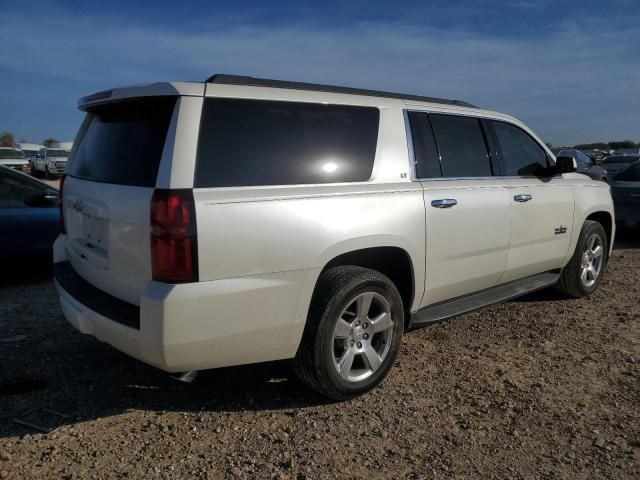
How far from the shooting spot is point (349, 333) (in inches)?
130

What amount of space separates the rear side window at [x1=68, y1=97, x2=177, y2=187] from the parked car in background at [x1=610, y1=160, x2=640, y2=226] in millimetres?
8350

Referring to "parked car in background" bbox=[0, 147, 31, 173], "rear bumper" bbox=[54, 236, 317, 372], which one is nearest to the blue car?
"rear bumper" bbox=[54, 236, 317, 372]

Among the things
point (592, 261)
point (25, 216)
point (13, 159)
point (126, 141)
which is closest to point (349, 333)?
point (126, 141)

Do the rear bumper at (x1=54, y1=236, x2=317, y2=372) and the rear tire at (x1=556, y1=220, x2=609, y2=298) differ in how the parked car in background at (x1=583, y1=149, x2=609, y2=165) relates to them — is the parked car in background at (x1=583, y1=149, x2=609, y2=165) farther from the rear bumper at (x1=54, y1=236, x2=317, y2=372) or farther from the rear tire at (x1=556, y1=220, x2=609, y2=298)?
the rear bumper at (x1=54, y1=236, x2=317, y2=372)

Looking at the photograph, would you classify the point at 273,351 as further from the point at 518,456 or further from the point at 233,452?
the point at 518,456

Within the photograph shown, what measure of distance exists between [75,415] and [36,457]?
1.45ft

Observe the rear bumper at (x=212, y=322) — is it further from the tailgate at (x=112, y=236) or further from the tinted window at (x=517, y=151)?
the tinted window at (x=517, y=151)

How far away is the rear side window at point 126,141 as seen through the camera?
2809 millimetres

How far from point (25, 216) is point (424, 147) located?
14.1ft

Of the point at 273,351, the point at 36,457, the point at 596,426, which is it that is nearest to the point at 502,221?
the point at 596,426

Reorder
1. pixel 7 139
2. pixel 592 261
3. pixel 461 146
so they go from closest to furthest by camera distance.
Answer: pixel 461 146
pixel 592 261
pixel 7 139

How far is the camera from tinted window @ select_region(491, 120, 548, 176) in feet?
15.4

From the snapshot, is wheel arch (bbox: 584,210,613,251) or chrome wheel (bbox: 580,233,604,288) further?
wheel arch (bbox: 584,210,613,251)

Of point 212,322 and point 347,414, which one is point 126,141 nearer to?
point 212,322
